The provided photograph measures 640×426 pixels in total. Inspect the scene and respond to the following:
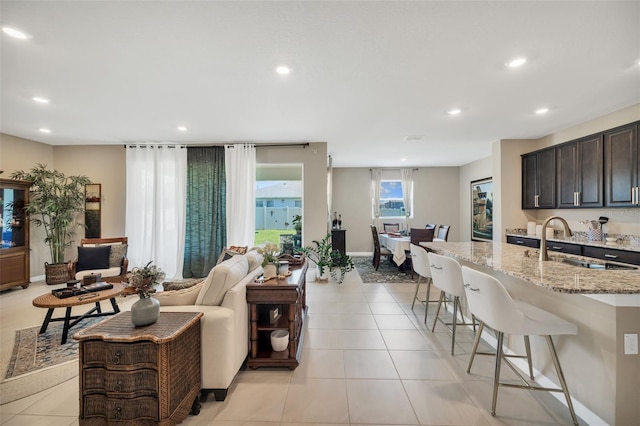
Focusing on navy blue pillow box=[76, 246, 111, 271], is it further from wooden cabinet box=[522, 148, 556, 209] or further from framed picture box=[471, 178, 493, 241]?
framed picture box=[471, 178, 493, 241]

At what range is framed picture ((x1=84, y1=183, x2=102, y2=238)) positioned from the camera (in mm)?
5141

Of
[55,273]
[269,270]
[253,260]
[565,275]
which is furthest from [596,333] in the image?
[55,273]

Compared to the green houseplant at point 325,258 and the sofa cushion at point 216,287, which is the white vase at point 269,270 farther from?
the green houseplant at point 325,258

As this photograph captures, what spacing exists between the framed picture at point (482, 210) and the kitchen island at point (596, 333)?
5.15 m

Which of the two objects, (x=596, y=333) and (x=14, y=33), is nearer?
(x=596, y=333)

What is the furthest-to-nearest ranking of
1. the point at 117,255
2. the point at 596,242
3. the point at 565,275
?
the point at 117,255 → the point at 596,242 → the point at 565,275

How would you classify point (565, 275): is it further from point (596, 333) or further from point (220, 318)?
point (220, 318)

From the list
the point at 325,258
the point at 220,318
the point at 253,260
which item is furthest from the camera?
the point at 325,258

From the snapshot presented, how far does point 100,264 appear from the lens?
4238mm

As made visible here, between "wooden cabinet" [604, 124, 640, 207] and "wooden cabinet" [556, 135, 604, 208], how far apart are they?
0.32ft

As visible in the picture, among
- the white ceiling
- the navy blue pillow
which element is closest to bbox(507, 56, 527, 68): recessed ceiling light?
the white ceiling

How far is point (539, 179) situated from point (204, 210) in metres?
6.22

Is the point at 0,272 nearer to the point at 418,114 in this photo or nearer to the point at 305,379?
the point at 305,379

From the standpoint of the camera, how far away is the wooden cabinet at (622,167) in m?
3.06
